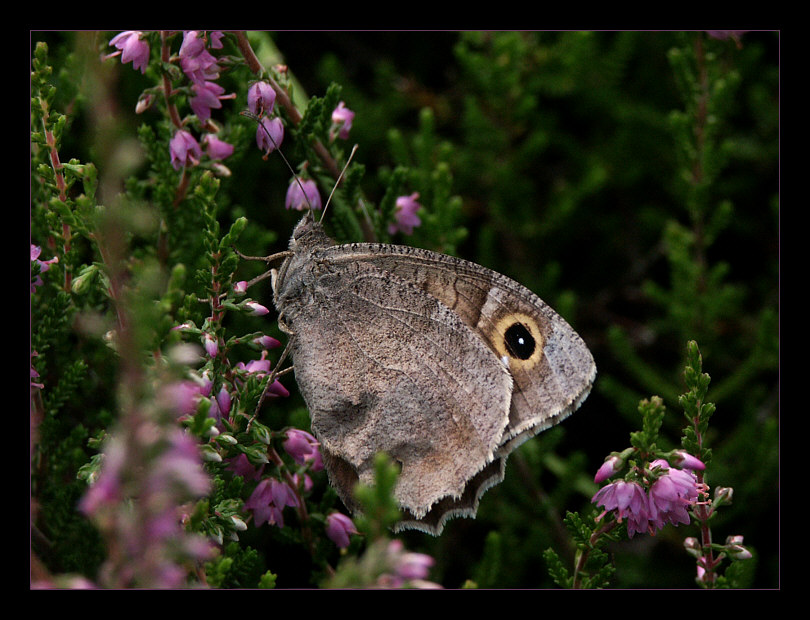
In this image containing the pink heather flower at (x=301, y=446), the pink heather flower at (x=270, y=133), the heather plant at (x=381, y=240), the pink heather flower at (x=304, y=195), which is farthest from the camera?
the pink heather flower at (x=304, y=195)

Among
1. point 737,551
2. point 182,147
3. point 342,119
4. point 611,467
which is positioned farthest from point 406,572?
point 342,119

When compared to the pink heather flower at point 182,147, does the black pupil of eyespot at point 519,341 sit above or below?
below

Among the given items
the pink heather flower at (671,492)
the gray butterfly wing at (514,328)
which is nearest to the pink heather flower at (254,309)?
the gray butterfly wing at (514,328)

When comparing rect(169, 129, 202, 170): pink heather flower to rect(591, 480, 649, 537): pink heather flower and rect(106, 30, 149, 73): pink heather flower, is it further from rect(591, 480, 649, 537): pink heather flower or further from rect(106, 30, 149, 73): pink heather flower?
rect(591, 480, 649, 537): pink heather flower

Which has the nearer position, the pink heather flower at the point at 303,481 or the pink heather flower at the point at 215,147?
the pink heather flower at the point at 303,481

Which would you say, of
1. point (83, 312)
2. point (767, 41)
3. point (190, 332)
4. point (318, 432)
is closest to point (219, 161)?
point (83, 312)

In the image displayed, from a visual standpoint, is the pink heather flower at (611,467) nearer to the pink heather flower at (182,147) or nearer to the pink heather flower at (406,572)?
the pink heather flower at (406,572)
